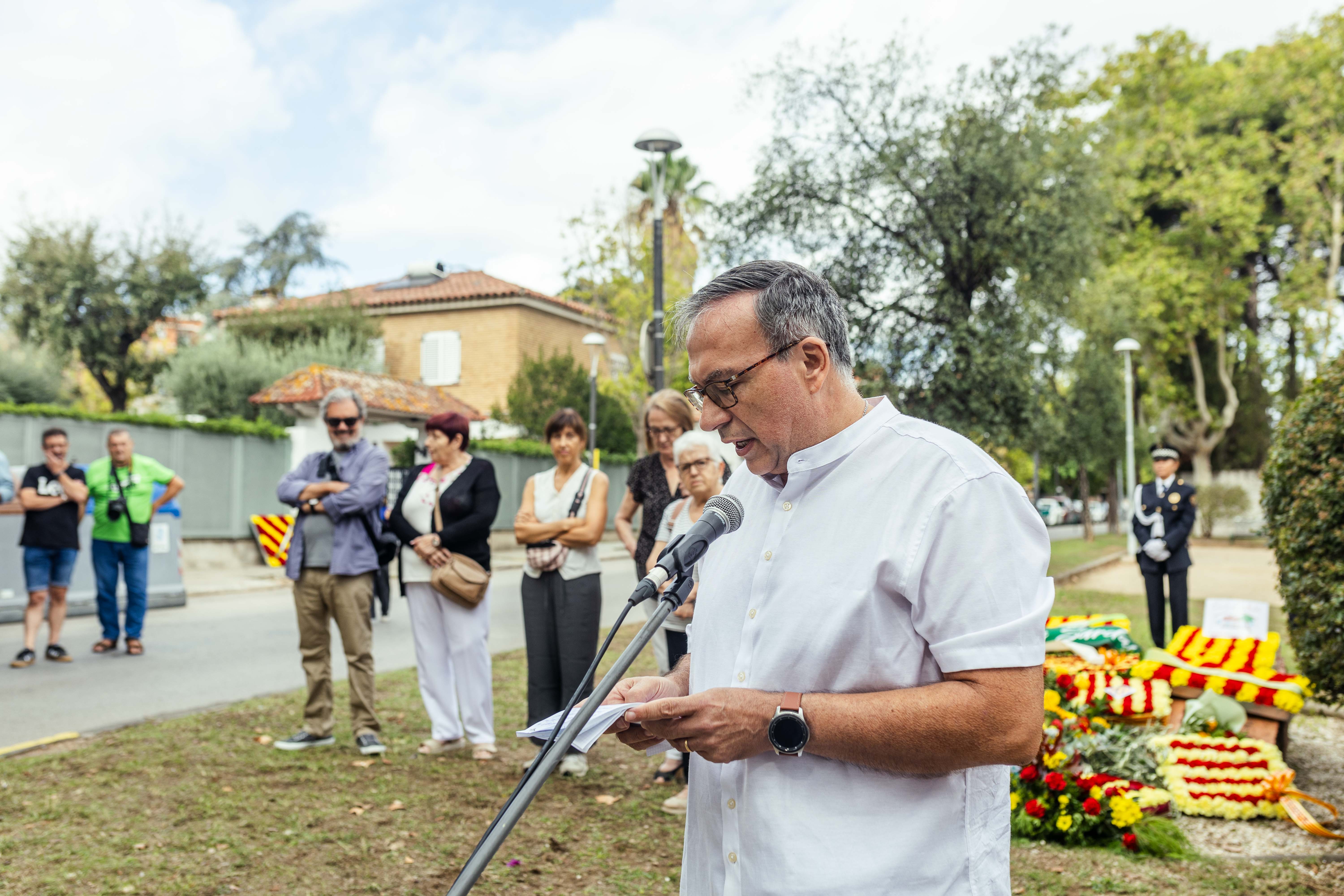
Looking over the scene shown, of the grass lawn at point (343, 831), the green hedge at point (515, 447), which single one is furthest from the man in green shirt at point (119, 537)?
the green hedge at point (515, 447)

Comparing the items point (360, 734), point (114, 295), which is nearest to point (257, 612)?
point (360, 734)

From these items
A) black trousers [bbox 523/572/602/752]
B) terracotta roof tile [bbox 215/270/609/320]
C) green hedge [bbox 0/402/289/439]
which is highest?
terracotta roof tile [bbox 215/270/609/320]

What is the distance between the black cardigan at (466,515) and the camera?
6.15m

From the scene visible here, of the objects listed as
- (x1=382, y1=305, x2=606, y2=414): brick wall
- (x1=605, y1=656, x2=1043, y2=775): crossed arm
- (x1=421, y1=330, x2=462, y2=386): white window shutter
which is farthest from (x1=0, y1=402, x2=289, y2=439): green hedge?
(x1=605, y1=656, x2=1043, y2=775): crossed arm

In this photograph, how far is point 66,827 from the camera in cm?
476

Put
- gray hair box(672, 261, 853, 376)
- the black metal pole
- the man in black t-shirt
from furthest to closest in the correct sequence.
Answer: the black metal pole < the man in black t-shirt < gray hair box(672, 261, 853, 376)

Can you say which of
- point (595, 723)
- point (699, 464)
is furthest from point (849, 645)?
point (699, 464)

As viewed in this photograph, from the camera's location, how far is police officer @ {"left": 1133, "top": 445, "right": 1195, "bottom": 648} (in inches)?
402

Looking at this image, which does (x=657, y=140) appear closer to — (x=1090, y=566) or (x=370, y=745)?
(x=370, y=745)

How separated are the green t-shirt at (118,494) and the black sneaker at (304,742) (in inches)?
178

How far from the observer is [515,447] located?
88.3ft

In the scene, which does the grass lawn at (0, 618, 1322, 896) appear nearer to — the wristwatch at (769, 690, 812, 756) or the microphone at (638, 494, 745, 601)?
the microphone at (638, 494, 745, 601)

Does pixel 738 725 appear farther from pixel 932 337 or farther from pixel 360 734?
pixel 932 337

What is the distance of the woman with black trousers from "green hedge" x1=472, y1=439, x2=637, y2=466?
18.1 meters
